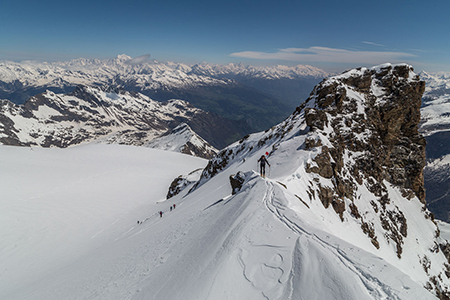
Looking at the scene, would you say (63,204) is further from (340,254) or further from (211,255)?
(340,254)

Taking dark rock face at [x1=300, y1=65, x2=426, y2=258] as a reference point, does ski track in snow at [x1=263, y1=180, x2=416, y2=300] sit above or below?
above

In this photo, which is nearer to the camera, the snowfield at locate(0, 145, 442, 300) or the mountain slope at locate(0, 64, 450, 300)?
the snowfield at locate(0, 145, 442, 300)

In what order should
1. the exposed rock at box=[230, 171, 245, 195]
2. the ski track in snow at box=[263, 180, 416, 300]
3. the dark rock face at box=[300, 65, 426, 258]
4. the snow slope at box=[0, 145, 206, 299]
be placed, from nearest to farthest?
1. the ski track in snow at box=[263, 180, 416, 300]
2. the exposed rock at box=[230, 171, 245, 195]
3. the snow slope at box=[0, 145, 206, 299]
4. the dark rock face at box=[300, 65, 426, 258]

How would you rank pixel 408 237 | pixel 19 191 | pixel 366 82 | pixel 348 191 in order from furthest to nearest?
pixel 366 82
pixel 408 237
pixel 19 191
pixel 348 191

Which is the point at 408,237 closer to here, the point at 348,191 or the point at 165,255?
the point at 348,191

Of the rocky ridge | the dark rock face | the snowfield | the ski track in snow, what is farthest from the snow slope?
the dark rock face

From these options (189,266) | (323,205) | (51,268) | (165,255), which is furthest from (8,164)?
(323,205)

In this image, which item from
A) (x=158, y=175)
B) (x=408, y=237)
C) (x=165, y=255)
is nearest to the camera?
(x=165, y=255)

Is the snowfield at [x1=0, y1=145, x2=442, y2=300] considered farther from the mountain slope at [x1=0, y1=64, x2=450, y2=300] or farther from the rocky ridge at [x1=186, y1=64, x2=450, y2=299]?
the rocky ridge at [x1=186, y1=64, x2=450, y2=299]
